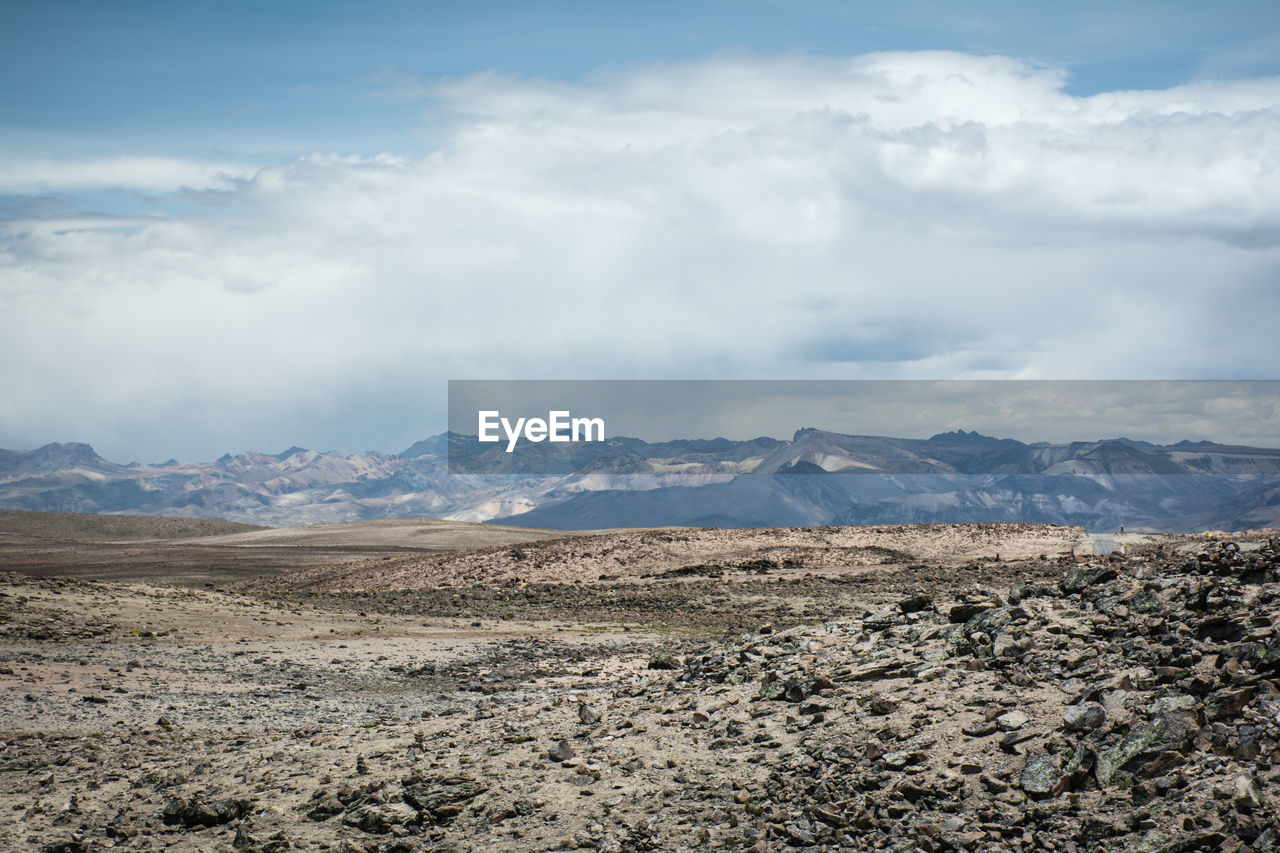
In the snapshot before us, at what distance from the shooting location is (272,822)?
1048 centimetres

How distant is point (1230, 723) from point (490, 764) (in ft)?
25.1

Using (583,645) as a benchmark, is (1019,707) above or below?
above

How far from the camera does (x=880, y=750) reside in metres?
9.84

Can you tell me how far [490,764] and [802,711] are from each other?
3.75 m

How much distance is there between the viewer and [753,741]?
1104cm

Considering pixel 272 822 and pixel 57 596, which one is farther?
pixel 57 596

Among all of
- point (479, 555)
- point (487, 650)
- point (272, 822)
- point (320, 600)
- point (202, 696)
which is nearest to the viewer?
point (272, 822)

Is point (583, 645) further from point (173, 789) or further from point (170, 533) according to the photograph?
point (170, 533)

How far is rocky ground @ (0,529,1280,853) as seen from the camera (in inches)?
336

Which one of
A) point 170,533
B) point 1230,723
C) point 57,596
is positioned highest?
point 1230,723

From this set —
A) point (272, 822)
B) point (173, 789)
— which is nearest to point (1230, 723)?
point (272, 822)

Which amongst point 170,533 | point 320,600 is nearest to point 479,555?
point 320,600

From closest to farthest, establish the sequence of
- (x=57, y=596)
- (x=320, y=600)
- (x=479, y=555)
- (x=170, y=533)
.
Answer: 1. (x=57, y=596)
2. (x=320, y=600)
3. (x=479, y=555)
4. (x=170, y=533)

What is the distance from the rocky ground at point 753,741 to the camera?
854 centimetres
